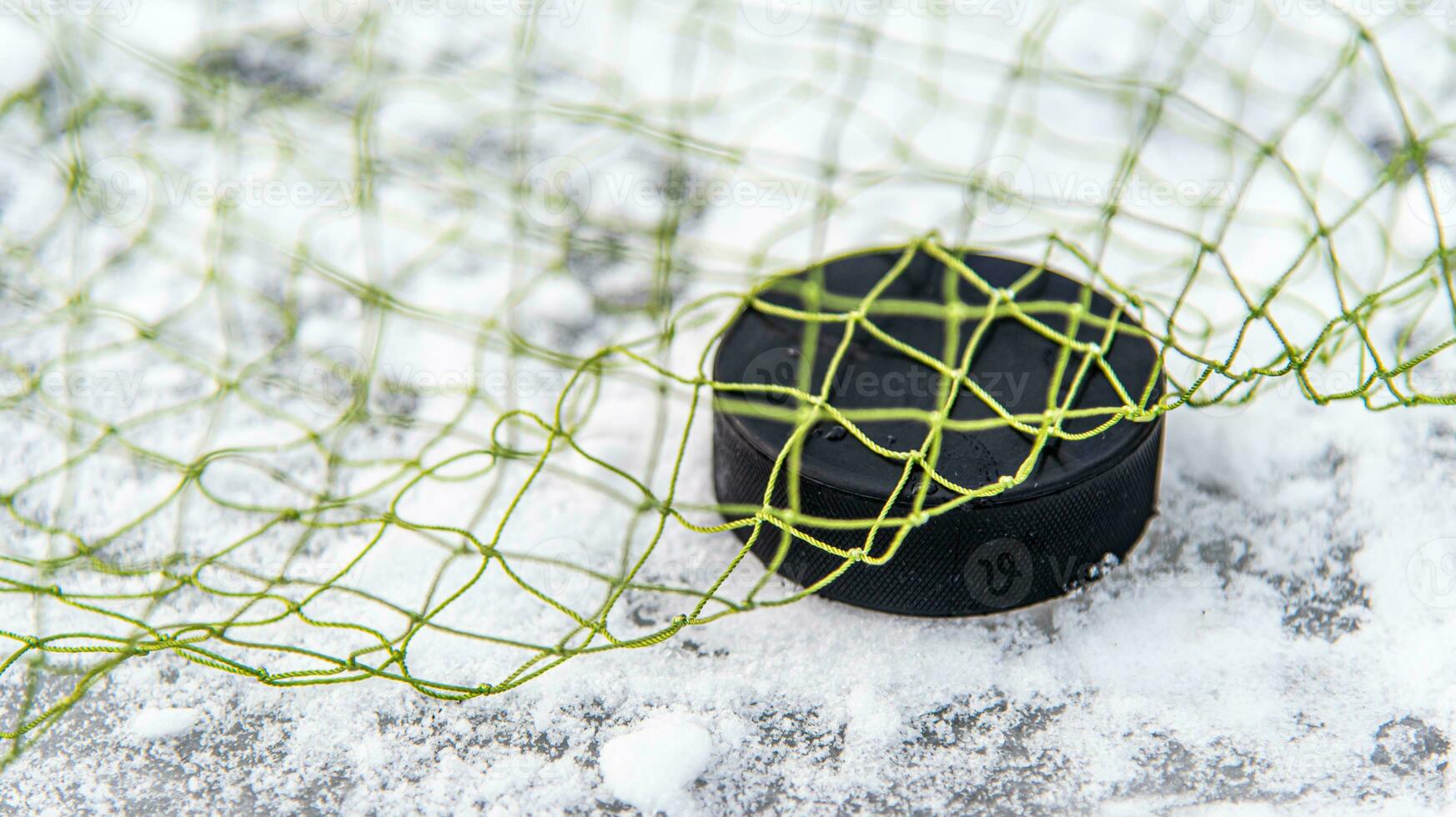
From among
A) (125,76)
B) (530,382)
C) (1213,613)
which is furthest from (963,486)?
(125,76)

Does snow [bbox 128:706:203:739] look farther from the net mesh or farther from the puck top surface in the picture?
the puck top surface

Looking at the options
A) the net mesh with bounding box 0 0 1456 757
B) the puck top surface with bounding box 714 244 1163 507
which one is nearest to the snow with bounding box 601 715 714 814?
the net mesh with bounding box 0 0 1456 757

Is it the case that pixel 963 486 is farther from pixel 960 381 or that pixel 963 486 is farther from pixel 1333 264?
pixel 1333 264

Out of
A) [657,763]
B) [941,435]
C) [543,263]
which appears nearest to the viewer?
[657,763]

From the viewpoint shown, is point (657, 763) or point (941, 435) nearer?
point (657, 763)

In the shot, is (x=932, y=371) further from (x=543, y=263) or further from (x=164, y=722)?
(x=164, y=722)

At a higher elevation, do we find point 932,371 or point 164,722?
point 932,371

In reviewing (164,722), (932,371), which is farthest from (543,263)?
(164,722)

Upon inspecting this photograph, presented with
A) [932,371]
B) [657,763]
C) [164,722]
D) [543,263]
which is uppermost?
[543,263]
